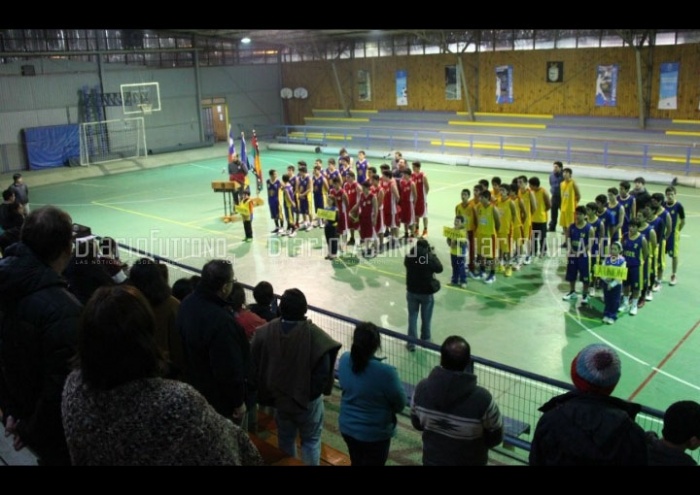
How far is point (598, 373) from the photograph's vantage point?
11.3 feet

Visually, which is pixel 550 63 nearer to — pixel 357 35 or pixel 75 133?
pixel 357 35

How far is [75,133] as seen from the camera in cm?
2950

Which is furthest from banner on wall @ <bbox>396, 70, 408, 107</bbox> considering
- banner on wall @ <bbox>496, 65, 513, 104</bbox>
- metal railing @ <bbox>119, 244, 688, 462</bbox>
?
metal railing @ <bbox>119, 244, 688, 462</bbox>

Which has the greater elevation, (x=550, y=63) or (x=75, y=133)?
(x=550, y=63)

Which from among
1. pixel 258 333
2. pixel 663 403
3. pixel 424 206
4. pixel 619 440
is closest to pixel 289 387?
pixel 258 333

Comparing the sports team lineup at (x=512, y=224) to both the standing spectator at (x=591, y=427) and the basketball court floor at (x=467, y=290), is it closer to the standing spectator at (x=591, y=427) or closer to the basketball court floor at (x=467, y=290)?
the basketball court floor at (x=467, y=290)

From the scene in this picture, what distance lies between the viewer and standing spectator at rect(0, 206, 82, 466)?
9.80 ft

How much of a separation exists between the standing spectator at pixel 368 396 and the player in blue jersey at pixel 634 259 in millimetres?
7003

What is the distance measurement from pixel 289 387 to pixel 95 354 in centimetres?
307

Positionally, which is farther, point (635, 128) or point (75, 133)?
point (75, 133)

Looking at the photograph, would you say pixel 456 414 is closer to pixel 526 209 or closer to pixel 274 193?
pixel 526 209

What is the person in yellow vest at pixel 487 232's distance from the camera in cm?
1245

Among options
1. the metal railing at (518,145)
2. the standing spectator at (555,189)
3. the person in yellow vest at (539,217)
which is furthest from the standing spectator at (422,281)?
the metal railing at (518,145)

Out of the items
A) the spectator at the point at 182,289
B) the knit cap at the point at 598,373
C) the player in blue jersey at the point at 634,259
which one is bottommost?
the player in blue jersey at the point at 634,259
